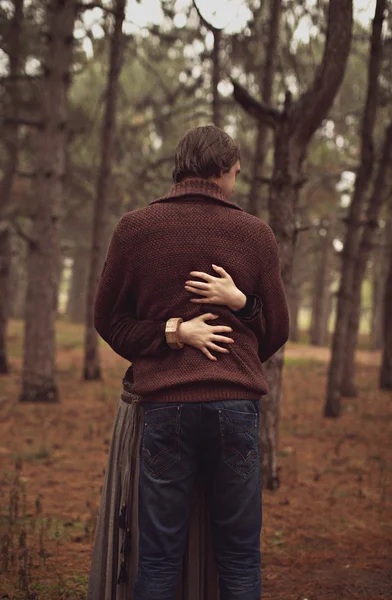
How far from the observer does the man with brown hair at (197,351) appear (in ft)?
8.41

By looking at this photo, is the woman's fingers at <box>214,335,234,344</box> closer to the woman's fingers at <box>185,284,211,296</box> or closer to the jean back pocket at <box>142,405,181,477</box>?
the woman's fingers at <box>185,284,211,296</box>

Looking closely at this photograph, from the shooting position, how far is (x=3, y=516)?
5.27m

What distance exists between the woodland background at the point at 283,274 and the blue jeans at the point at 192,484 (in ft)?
4.90

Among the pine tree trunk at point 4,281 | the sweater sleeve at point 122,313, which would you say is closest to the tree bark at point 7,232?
the pine tree trunk at point 4,281

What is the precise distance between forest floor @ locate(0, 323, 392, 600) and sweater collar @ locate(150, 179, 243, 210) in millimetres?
2499

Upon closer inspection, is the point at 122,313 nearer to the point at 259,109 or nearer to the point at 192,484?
the point at 192,484

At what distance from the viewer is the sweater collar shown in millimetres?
2703

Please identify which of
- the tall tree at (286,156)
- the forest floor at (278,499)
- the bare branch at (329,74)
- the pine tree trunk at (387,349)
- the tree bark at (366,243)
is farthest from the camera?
the pine tree trunk at (387,349)

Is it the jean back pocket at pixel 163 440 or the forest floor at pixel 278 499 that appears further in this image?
the forest floor at pixel 278 499

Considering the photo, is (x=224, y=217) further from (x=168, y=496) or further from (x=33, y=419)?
(x=33, y=419)

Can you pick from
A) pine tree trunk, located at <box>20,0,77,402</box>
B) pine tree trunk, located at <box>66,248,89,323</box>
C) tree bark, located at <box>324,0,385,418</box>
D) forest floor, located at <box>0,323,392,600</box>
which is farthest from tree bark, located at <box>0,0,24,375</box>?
pine tree trunk, located at <box>66,248,89,323</box>

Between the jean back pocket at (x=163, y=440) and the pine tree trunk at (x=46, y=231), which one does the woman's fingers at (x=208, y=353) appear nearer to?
the jean back pocket at (x=163, y=440)

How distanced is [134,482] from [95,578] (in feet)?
1.89

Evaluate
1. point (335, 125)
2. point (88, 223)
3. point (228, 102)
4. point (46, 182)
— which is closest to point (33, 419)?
point (46, 182)
